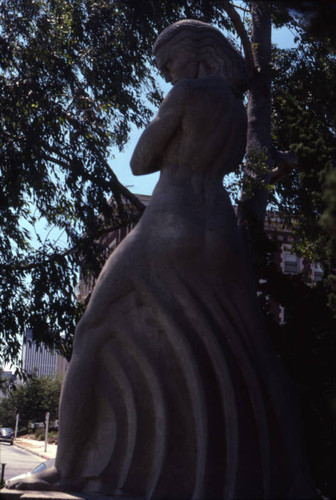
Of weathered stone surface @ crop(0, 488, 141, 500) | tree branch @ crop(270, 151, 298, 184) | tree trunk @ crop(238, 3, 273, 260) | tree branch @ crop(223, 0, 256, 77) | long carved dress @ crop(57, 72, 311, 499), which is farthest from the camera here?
tree branch @ crop(270, 151, 298, 184)

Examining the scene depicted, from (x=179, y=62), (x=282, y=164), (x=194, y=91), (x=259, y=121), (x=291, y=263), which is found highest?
Answer: (x=291, y=263)

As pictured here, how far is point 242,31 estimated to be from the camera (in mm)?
12164

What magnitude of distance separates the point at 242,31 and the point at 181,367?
32.0ft

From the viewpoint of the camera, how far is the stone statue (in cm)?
348

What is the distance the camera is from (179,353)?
11.8ft

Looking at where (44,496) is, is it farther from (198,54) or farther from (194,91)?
(198,54)

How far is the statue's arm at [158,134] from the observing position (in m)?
4.03

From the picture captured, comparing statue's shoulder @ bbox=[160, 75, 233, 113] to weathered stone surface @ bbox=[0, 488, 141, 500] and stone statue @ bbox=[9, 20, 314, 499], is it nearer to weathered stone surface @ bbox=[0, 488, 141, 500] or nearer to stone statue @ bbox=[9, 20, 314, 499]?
stone statue @ bbox=[9, 20, 314, 499]

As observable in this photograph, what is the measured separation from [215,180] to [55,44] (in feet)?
29.0

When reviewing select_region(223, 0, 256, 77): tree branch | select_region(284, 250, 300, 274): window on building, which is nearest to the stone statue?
select_region(223, 0, 256, 77): tree branch

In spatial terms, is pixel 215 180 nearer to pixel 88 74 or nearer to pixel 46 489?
pixel 46 489

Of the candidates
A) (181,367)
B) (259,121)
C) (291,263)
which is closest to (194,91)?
(181,367)

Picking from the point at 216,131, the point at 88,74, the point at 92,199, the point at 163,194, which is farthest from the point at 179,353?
the point at 88,74

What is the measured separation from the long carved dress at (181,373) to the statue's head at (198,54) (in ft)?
1.30
